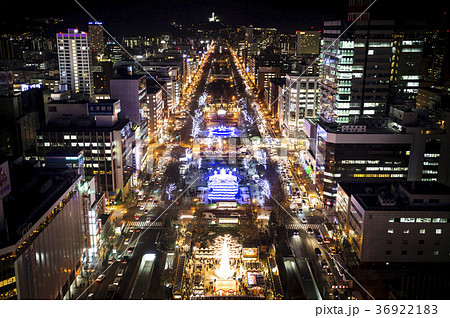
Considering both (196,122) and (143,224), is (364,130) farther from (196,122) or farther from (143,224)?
(196,122)

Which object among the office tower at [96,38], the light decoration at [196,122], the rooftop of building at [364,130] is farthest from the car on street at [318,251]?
the office tower at [96,38]

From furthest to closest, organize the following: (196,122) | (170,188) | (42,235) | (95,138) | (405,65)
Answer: (196,122) < (405,65) < (170,188) < (95,138) < (42,235)

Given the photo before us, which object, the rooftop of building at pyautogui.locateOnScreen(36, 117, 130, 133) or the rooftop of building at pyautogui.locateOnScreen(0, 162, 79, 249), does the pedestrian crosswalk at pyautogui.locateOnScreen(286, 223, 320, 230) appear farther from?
the rooftop of building at pyautogui.locateOnScreen(36, 117, 130, 133)

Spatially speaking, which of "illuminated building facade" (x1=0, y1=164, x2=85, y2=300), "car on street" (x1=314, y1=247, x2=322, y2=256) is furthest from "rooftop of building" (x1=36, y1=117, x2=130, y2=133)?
"car on street" (x1=314, y1=247, x2=322, y2=256)

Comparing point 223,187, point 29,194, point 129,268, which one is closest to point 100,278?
point 129,268

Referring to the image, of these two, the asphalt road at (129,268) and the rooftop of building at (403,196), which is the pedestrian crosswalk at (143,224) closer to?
the asphalt road at (129,268)

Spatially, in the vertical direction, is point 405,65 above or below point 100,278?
above

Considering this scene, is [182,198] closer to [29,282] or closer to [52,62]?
[29,282]
